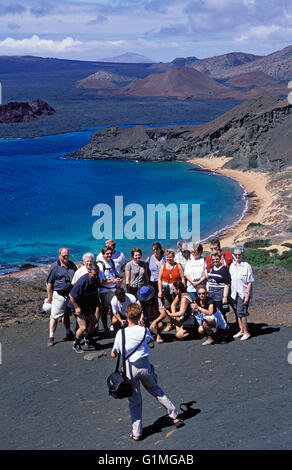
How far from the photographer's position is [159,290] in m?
10.5

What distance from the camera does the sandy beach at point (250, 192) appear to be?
103 ft

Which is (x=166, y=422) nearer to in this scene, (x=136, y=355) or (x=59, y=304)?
(x=136, y=355)

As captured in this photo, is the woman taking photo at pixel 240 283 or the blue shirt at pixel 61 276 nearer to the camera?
the woman taking photo at pixel 240 283

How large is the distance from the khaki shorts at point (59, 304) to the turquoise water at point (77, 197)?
1733 centimetres

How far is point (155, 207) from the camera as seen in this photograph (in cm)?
4375

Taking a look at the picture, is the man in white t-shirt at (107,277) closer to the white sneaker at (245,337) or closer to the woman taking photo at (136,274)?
the woman taking photo at (136,274)

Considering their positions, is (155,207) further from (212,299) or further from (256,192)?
(212,299)

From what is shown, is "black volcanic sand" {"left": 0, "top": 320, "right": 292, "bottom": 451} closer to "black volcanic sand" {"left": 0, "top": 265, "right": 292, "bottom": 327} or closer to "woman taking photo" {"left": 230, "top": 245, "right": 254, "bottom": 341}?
"woman taking photo" {"left": 230, "top": 245, "right": 254, "bottom": 341}

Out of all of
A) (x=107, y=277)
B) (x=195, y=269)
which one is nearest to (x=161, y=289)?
(x=195, y=269)

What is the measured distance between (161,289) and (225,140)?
184 ft

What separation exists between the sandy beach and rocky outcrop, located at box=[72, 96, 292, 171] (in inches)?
55.6

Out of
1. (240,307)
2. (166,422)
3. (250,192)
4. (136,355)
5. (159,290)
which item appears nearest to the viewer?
(136,355)

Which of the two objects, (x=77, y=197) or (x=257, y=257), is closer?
(x=257, y=257)

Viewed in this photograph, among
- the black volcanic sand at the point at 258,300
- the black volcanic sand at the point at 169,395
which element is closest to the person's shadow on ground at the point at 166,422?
the black volcanic sand at the point at 169,395
